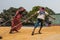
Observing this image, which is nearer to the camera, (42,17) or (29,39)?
(29,39)

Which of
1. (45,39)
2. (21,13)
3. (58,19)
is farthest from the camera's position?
(58,19)

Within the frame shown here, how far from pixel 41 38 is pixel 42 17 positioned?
215 cm

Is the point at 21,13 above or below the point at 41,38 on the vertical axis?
above

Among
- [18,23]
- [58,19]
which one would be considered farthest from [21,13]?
[58,19]

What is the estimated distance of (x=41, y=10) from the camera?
15.2m

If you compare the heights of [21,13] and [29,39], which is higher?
[21,13]

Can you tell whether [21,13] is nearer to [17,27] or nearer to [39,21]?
[17,27]

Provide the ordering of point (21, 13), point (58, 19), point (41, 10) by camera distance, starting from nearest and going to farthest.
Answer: point (41, 10), point (21, 13), point (58, 19)

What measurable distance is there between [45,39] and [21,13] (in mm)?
5058

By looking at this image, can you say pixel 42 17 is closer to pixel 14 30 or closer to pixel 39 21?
pixel 39 21

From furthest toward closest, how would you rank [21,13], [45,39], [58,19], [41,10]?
[58,19] → [21,13] → [41,10] → [45,39]

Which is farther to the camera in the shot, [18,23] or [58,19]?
[58,19]

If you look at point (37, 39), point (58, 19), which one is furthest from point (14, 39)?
point (58, 19)

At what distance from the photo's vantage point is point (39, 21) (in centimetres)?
1530
